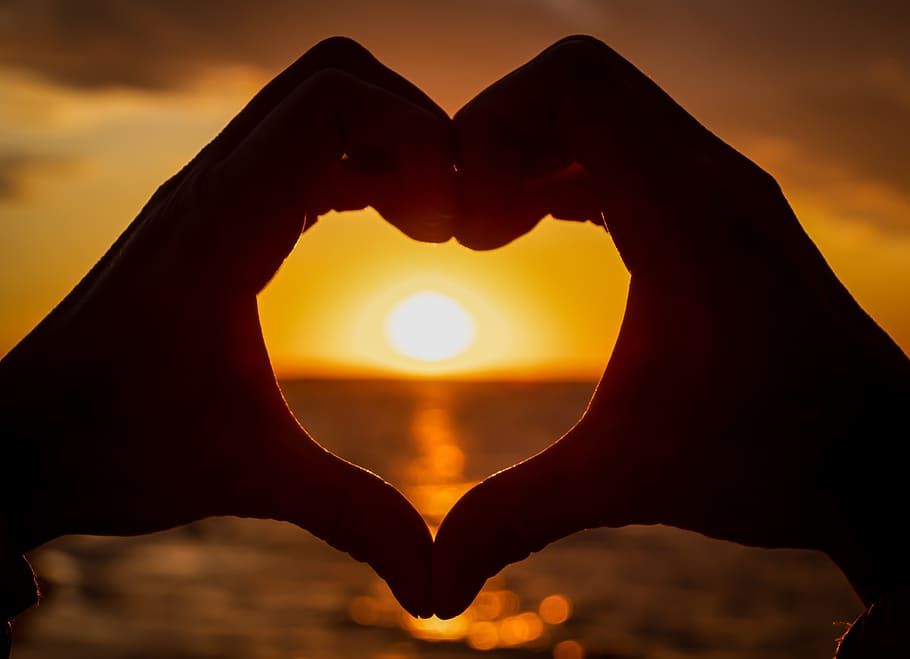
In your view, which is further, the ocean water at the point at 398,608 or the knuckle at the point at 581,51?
the ocean water at the point at 398,608

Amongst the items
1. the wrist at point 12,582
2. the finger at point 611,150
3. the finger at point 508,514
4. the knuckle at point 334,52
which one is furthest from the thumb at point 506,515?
the knuckle at point 334,52

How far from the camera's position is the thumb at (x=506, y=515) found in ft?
6.88

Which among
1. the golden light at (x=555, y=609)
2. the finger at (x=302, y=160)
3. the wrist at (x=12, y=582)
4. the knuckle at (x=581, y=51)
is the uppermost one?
the golden light at (x=555, y=609)

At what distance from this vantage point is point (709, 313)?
2.03 m

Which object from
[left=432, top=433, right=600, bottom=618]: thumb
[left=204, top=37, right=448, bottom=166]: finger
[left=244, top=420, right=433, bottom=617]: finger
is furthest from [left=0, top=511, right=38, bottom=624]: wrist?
[left=204, top=37, right=448, bottom=166]: finger

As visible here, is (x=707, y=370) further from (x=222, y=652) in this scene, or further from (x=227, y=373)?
(x=222, y=652)

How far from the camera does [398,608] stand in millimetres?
30906

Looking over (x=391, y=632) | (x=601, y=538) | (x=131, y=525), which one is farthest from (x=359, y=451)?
(x=131, y=525)

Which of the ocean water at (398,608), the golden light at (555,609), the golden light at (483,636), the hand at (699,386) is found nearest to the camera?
the hand at (699,386)

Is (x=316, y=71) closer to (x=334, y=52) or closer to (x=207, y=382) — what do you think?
(x=334, y=52)

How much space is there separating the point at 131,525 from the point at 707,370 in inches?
57.3

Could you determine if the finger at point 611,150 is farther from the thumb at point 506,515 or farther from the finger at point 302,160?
the thumb at point 506,515

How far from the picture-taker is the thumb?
2096 millimetres

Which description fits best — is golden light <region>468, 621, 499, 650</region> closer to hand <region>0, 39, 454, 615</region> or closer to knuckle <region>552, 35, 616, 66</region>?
hand <region>0, 39, 454, 615</region>
